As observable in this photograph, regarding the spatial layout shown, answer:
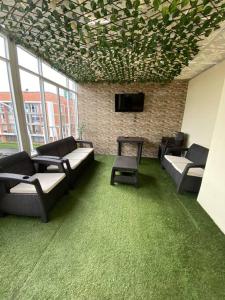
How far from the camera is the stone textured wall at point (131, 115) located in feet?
16.0

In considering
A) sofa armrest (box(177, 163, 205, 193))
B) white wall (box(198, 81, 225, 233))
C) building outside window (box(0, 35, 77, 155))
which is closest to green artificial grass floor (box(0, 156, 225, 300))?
white wall (box(198, 81, 225, 233))

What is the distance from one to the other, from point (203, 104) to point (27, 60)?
394 centimetres

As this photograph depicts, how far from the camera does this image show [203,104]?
3.62 metres

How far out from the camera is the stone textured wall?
4879mm

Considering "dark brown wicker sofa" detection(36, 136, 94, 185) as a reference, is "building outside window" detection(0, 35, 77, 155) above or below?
above

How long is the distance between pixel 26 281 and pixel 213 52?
161 inches

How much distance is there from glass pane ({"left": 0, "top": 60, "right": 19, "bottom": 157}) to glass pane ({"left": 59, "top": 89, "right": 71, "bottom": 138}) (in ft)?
6.03

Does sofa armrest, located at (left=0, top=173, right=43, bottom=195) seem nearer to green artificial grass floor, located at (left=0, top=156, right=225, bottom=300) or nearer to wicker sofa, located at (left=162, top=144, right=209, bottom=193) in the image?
green artificial grass floor, located at (left=0, top=156, right=225, bottom=300)

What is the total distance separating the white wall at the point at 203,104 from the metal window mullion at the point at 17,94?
3.70 meters

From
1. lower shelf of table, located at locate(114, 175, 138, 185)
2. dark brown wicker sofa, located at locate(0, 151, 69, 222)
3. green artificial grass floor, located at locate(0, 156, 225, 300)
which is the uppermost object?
dark brown wicker sofa, located at locate(0, 151, 69, 222)

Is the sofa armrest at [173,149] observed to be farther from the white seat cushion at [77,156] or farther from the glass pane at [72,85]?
the glass pane at [72,85]

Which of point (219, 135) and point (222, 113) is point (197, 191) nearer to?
point (219, 135)

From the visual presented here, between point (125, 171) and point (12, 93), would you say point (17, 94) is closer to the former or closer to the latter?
point (12, 93)

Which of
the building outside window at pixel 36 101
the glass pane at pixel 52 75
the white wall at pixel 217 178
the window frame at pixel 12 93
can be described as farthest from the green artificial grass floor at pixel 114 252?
the glass pane at pixel 52 75
